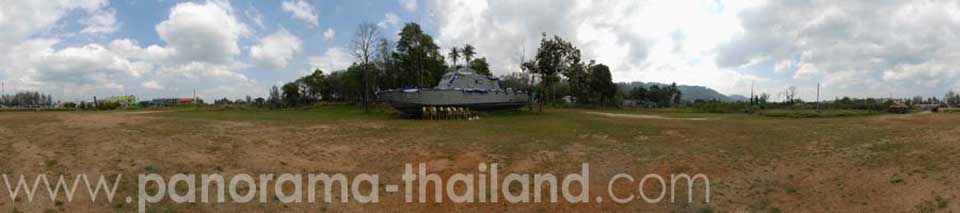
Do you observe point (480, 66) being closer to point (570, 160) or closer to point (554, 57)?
point (554, 57)

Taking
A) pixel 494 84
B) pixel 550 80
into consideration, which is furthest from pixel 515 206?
pixel 550 80

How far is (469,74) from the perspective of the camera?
28.3 m

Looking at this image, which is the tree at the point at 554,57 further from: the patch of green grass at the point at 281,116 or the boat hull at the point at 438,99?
the patch of green grass at the point at 281,116

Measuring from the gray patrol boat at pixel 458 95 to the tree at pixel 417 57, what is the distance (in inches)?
336

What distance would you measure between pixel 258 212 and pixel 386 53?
34.0m

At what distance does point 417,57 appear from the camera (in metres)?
36.6

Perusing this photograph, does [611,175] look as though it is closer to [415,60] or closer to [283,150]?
[283,150]

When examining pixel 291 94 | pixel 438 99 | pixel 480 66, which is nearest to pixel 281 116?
pixel 438 99

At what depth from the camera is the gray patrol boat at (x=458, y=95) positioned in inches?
931

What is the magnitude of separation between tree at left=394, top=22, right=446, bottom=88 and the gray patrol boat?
8546 mm

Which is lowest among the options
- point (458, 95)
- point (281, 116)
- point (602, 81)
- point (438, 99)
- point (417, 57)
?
point (281, 116)

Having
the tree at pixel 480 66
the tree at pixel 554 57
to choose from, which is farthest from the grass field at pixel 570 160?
the tree at pixel 480 66

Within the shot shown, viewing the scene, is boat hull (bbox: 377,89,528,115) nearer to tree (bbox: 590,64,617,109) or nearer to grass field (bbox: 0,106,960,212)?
grass field (bbox: 0,106,960,212)

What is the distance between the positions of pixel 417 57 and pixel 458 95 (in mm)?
12432
